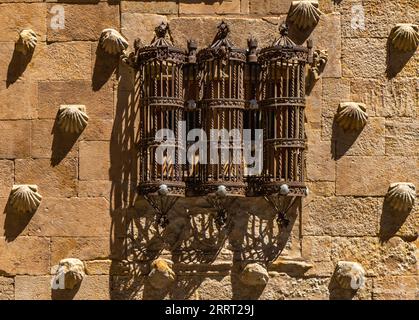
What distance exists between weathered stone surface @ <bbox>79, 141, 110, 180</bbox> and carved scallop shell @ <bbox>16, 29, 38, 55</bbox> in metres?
0.79

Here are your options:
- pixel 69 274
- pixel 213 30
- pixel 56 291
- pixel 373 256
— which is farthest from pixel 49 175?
pixel 373 256

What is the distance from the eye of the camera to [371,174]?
5.98 metres

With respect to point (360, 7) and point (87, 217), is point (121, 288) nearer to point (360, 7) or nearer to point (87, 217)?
point (87, 217)

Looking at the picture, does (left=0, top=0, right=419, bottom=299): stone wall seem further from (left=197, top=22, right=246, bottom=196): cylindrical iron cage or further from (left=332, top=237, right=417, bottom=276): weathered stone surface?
(left=197, top=22, right=246, bottom=196): cylindrical iron cage

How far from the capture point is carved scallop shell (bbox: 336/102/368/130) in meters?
5.93

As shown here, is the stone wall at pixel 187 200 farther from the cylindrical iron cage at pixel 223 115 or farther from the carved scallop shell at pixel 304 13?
the cylindrical iron cage at pixel 223 115

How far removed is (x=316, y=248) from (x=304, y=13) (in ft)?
5.63

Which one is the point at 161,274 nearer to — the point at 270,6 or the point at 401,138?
the point at 401,138

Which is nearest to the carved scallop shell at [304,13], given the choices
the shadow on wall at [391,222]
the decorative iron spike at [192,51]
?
the decorative iron spike at [192,51]

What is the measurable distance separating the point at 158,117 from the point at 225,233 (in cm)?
96

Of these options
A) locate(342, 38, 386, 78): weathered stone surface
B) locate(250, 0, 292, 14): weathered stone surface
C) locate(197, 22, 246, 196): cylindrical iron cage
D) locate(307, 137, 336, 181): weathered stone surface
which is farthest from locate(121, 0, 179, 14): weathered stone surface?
locate(307, 137, 336, 181): weathered stone surface

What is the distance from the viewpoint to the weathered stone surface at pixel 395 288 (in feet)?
19.4

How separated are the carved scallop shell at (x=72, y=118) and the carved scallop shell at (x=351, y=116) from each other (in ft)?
6.07
